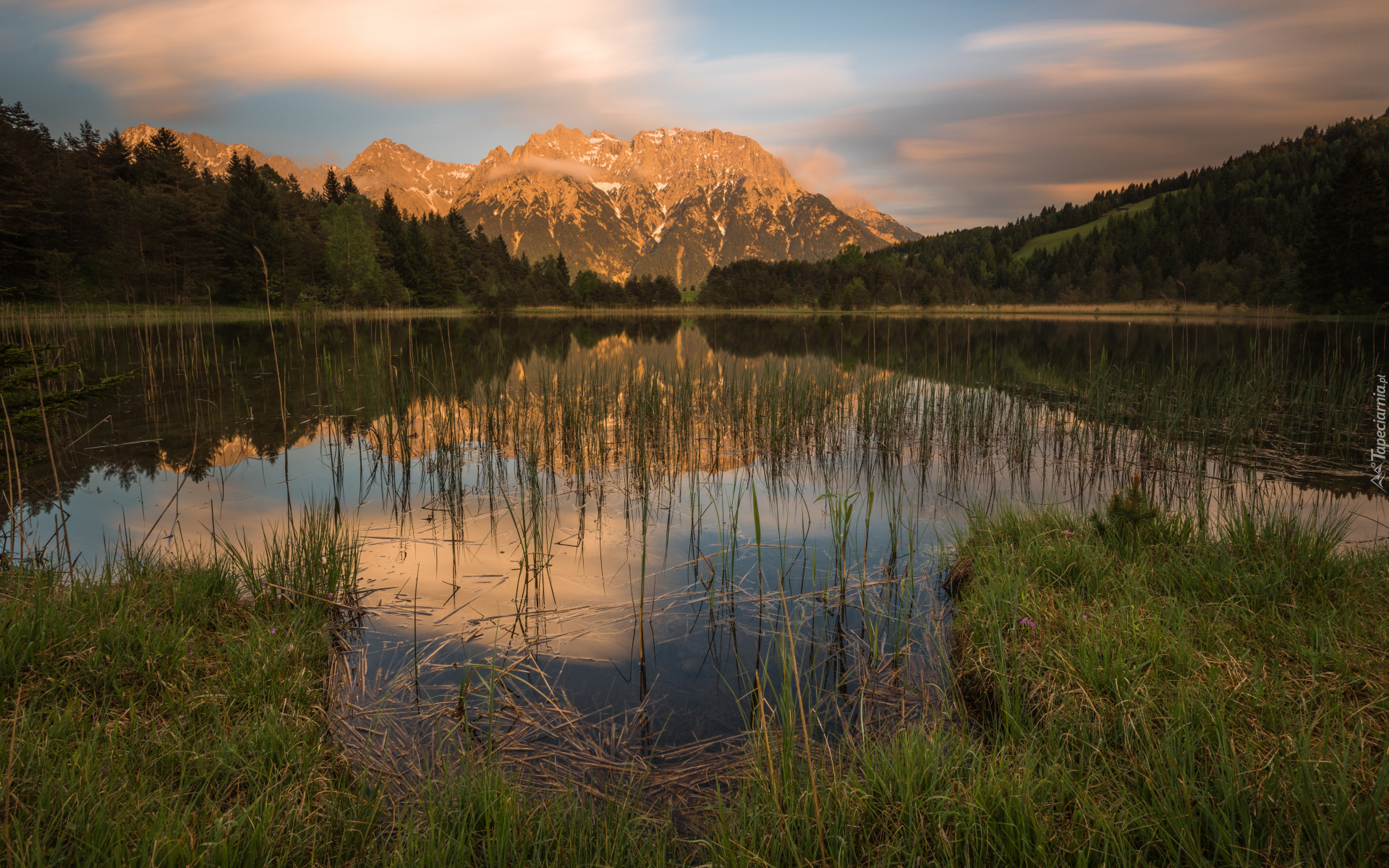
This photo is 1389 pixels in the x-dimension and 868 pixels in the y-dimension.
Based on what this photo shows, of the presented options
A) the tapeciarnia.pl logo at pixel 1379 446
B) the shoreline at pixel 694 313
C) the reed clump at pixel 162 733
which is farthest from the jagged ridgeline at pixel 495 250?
the tapeciarnia.pl logo at pixel 1379 446

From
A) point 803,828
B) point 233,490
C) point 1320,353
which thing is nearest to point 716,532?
point 803,828

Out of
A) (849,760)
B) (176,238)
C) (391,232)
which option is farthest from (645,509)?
(391,232)

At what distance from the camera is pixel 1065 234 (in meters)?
132

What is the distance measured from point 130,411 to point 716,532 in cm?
1240

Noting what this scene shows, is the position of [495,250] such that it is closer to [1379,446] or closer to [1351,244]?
[1351,244]

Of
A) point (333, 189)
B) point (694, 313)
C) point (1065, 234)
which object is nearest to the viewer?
point (694, 313)

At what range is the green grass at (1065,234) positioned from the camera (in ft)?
411

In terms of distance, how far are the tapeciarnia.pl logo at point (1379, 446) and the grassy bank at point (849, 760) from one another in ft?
18.4

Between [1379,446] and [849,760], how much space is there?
449 inches

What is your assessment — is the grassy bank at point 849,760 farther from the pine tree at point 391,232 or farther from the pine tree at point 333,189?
the pine tree at point 333,189

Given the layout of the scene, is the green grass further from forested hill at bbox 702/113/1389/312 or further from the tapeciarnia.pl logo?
the tapeciarnia.pl logo

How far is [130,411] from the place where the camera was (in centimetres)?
1164

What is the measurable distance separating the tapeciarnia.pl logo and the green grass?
125 metres

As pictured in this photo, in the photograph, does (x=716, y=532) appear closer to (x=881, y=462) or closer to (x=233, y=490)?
(x=881, y=462)
